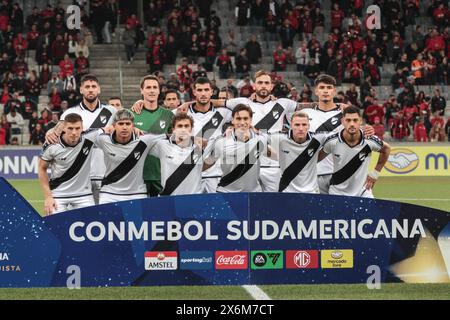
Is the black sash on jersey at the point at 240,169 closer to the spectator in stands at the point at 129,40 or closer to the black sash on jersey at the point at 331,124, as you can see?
the black sash on jersey at the point at 331,124

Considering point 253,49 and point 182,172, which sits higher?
point 182,172

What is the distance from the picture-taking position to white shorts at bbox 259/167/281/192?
1222 cm

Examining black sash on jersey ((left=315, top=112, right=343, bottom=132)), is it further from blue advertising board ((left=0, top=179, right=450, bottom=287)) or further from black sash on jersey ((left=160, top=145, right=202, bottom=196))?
blue advertising board ((left=0, top=179, right=450, bottom=287))

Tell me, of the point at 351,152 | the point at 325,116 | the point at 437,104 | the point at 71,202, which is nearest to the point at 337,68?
the point at 437,104

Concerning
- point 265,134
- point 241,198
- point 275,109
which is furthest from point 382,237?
point 275,109

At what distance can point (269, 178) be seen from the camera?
1228cm

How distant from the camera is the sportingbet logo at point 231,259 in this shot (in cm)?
977

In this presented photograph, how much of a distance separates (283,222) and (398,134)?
61.3ft

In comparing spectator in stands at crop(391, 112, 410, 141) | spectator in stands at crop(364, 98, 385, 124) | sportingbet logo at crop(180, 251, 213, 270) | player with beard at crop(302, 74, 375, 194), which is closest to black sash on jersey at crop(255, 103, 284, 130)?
player with beard at crop(302, 74, 375, 194)

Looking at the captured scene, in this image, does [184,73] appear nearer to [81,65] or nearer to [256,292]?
[81,65]

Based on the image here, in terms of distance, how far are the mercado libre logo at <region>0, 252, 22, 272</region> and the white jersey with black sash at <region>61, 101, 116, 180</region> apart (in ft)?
8.51

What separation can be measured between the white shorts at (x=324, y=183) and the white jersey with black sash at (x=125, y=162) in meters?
2.17

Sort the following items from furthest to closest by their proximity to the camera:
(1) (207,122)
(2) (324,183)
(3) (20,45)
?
1. (3) (20,45)
2. (1) (207,122)
3. (2) (324,183)

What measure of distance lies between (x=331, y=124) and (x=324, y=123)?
86 millimetres
